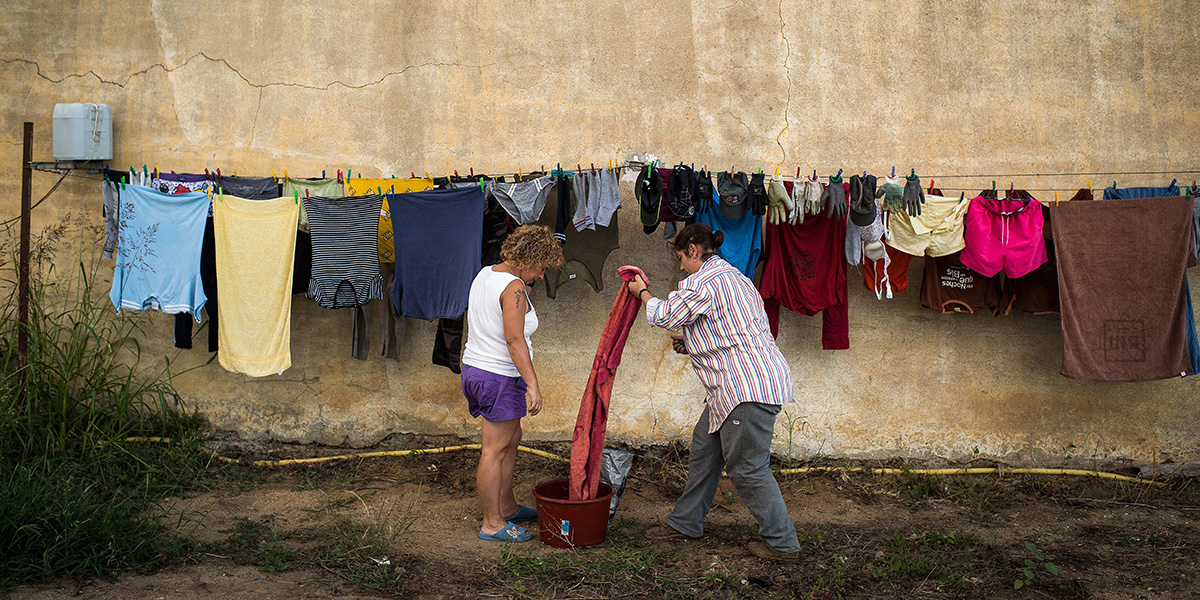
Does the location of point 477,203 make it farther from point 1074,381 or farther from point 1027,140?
point 1074,381

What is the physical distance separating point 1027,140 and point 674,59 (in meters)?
2.52

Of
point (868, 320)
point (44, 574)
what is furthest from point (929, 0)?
point (44, 574)

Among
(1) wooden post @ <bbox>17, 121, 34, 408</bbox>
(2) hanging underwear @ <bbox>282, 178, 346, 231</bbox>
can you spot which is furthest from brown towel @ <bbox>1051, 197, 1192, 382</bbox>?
(1) wooden post @ <bbox>17, 121, 34, 408</bbox>

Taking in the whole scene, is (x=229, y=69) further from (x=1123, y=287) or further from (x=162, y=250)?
(x=1123, y=287)

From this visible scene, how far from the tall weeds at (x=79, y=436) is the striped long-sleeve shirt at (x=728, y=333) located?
2.87 m

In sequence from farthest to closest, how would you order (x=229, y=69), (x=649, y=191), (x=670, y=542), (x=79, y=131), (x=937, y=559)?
(x=229, y=69)
(x=79, y=131)
(x=649, y=191)
(x=670, y=542)
(x=937, y=559)

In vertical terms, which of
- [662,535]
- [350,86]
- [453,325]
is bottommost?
[662,535]

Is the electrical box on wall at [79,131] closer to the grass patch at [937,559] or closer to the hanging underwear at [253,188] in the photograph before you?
the hanging underwear at [253,188]

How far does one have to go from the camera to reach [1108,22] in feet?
19.5

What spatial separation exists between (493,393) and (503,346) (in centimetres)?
25

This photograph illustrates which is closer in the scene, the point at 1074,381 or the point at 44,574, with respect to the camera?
the point at 44,574

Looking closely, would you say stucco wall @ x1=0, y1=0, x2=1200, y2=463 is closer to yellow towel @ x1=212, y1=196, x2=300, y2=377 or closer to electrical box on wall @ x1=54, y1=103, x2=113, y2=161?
electrical box on wall @ x1=54, y1=103, x2=113, y2=161

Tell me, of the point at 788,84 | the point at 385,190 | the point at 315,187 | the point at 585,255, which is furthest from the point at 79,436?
the point at 788,84

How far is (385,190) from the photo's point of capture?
226 inches
